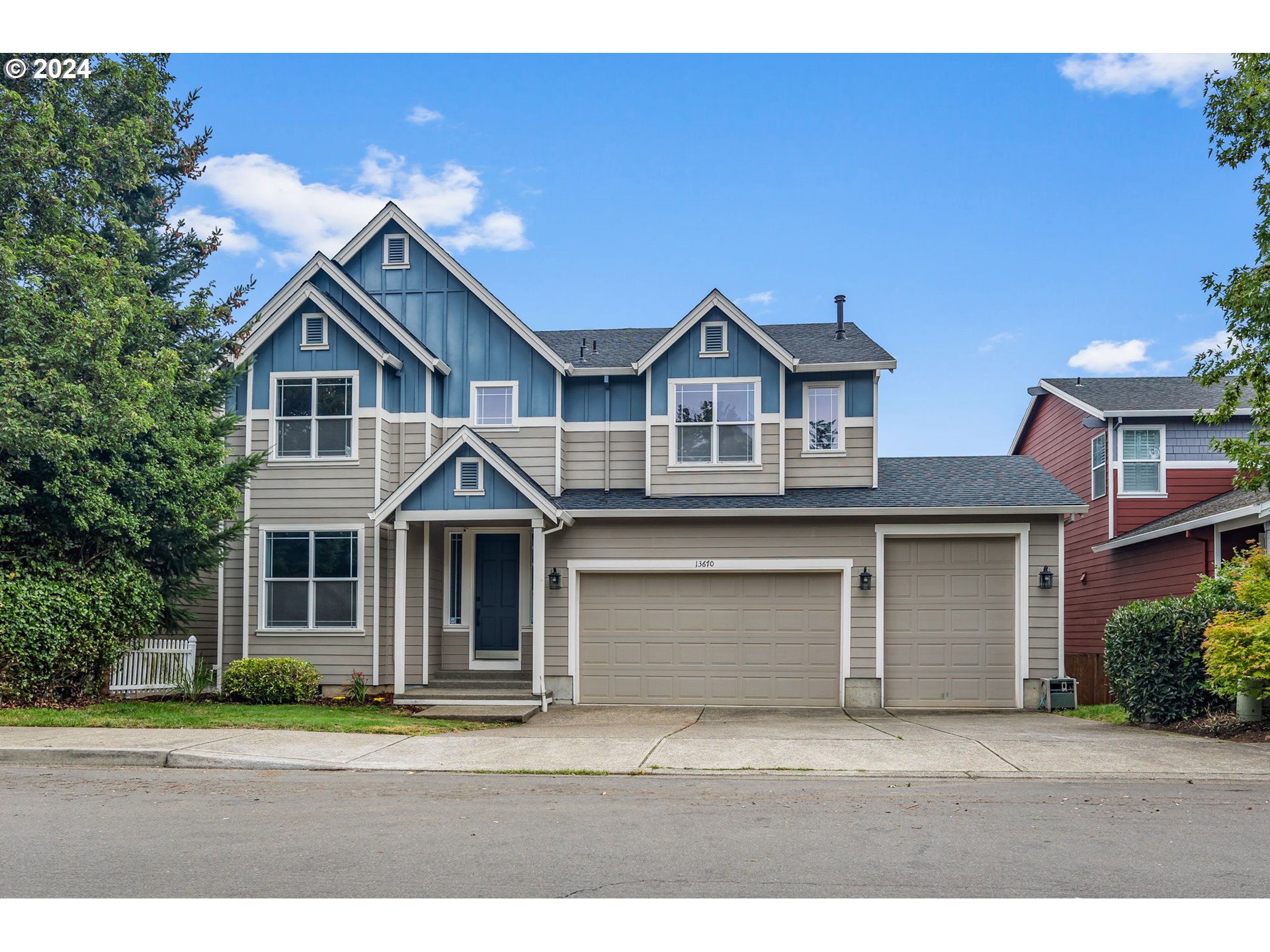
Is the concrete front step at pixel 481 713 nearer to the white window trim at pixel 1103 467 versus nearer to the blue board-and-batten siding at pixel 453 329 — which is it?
the blue board-and-batten siding at pixel 453 329

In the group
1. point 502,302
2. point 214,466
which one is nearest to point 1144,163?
point 502,302

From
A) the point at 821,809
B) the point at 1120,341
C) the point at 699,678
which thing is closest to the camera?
the point at 821,809

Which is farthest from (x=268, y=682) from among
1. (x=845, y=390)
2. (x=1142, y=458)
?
(x=1142, y=458)

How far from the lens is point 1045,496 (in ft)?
56.2

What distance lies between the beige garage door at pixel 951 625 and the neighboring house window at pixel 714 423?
126 inches

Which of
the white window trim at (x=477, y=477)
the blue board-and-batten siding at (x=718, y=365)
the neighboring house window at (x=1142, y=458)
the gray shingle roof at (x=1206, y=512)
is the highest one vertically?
the blue board-and-batten siding at (x=718, y=365)

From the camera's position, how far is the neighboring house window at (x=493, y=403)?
1858cm

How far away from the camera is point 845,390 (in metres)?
18.3

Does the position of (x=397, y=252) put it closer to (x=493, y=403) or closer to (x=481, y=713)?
(x=493, y=403)

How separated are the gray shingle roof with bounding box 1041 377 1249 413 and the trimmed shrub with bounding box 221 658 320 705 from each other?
15.8 metres

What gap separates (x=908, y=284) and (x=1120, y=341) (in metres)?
12.4

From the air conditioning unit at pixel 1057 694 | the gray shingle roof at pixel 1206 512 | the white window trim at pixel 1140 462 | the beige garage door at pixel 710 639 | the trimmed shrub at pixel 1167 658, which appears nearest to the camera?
the trimmed shrub at pixel 1167 658

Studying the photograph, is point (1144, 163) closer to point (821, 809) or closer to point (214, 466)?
point (821, 809)

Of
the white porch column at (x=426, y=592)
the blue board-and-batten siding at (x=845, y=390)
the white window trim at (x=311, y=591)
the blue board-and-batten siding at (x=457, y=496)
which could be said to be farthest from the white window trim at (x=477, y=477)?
the blue board-and-batten siding at (x=845, y=390)
